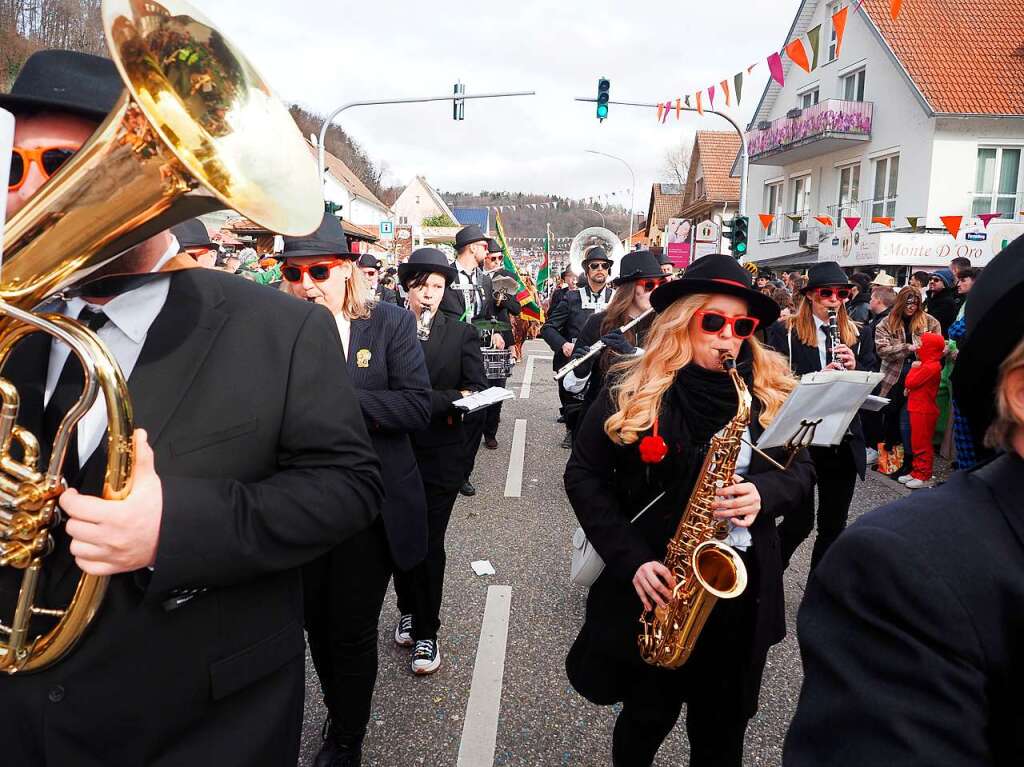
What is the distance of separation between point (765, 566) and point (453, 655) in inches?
74.7

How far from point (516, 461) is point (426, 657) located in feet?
13.6

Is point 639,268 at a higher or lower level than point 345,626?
higher

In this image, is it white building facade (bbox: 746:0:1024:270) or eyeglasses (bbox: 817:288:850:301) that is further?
white building facade (bbox: 746:0:1024:270)

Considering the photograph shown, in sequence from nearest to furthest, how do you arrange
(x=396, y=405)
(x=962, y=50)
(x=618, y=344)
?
(x=396, y=405) < (x=618, y=344) < (x=962, y=50)

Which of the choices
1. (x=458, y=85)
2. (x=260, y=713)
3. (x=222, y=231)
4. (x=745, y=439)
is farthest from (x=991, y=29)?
(x=260, y=713)

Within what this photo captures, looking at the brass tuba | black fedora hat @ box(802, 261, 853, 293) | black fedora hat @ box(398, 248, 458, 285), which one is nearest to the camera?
the brass tuba

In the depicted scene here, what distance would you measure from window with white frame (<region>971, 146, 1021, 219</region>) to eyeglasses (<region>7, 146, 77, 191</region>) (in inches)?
900

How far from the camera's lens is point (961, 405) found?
3.58ft

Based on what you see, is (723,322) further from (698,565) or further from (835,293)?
(835,293)

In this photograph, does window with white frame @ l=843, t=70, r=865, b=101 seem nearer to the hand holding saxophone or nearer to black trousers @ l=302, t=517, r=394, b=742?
black trousers @ l=302, t=517, r=394, b=742

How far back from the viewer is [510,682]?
10.9 ft

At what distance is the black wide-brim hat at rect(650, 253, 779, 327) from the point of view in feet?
7.88

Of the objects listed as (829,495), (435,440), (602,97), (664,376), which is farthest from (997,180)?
(664,376)

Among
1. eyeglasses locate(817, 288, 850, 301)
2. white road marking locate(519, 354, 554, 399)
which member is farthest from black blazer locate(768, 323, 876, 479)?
white road marking locate(519, 354, 554, 399)
